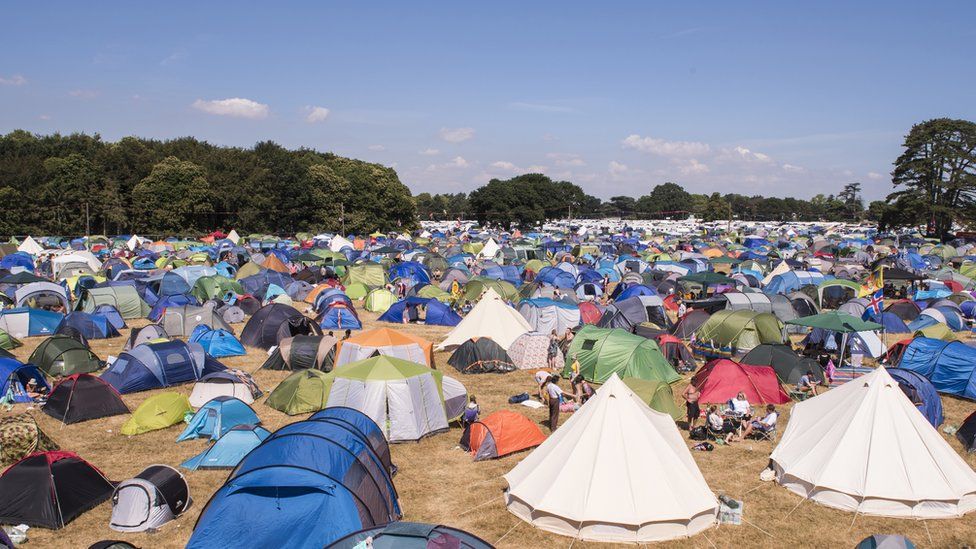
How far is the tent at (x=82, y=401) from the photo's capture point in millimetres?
14289

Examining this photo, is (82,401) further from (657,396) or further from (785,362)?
(785,362)

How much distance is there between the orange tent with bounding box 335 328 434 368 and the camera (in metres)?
16.1

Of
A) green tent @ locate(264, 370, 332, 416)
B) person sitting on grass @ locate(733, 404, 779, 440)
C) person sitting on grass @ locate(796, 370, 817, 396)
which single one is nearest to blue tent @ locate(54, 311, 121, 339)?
green tent @ locate(264, 370, 332, 416)

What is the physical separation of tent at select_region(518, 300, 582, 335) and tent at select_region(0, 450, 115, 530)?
14088 mm

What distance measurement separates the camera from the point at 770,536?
955cm

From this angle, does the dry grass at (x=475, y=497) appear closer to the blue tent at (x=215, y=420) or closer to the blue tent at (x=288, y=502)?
the blue tent at (x=215, y=420)

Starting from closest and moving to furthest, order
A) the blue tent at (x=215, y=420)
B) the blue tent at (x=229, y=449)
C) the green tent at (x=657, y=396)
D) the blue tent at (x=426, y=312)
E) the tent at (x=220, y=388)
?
the blue tent at (x=229, y=449) → the blue tent at (x=215, y=420) → the green tent at (x=657, y=396) → the tent at (x=220, y=388) → the blue tent at (x=426, y=312)

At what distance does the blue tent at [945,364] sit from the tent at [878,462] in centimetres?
650

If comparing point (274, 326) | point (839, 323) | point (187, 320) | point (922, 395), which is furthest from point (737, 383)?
point (187, 320)

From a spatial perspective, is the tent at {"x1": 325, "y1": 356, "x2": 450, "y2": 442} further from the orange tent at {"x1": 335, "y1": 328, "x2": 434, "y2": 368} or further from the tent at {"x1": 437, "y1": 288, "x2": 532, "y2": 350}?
the tent at {"x1": 437, "y1": 288, "x2": 532, "y2": 350}

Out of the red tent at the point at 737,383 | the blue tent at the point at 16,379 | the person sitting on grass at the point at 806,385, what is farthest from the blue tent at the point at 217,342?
the person sitting on grass at the point at 806,385

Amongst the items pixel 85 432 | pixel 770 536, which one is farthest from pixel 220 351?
pixel 770 536

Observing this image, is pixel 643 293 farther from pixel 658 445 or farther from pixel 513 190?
pixel 513 190

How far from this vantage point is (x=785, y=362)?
16938 millimetres
